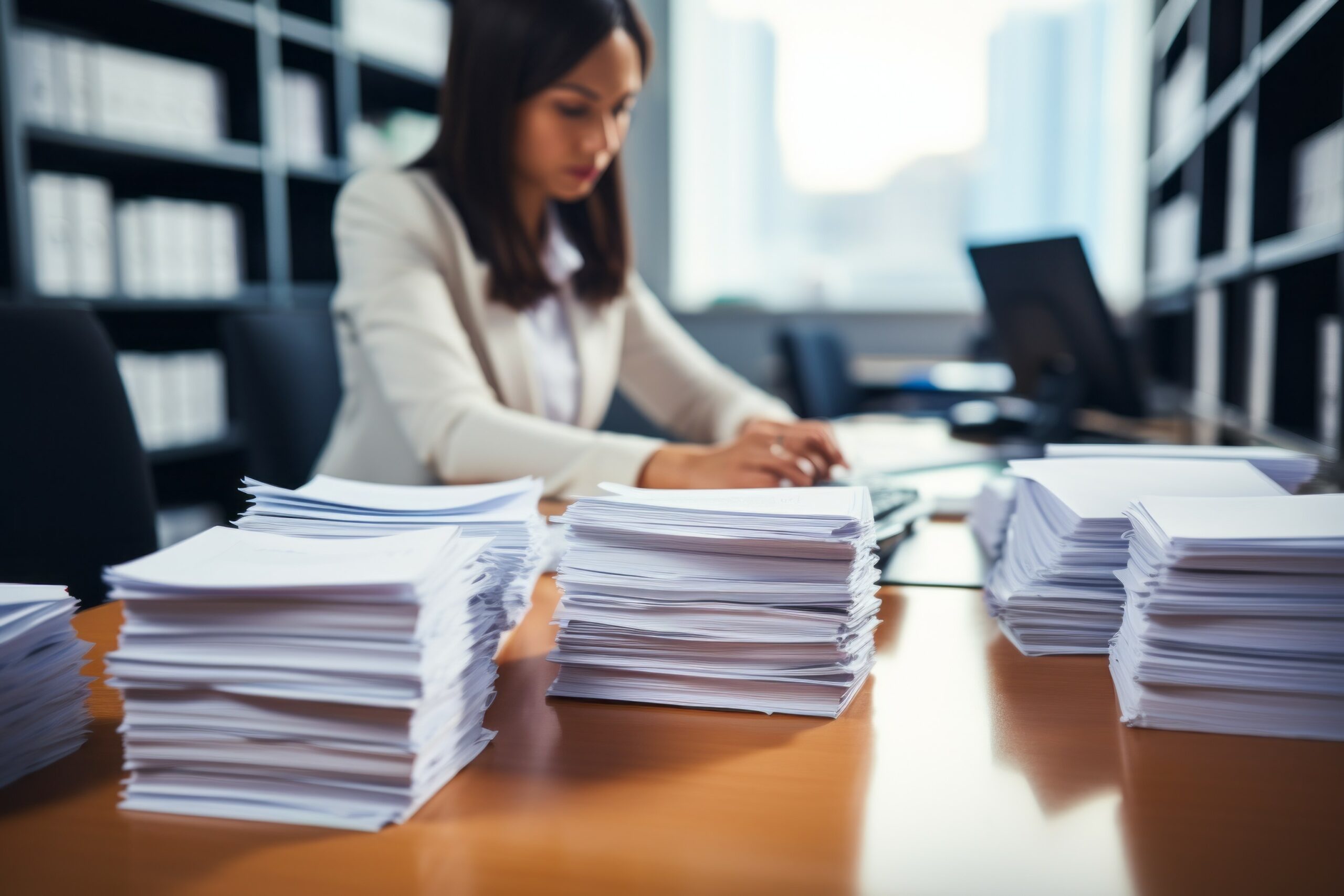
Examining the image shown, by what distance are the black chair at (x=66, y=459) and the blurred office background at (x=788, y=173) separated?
29 centimetres

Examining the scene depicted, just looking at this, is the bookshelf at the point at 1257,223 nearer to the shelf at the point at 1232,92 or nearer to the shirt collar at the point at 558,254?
the shelf at the point at 1232,92

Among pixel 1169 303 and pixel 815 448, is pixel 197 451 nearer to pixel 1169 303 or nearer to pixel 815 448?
pixel 815 448

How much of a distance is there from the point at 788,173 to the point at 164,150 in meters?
2.62

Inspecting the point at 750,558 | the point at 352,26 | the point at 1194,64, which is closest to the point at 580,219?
the point at 750,558

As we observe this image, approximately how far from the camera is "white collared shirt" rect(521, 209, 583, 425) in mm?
1648

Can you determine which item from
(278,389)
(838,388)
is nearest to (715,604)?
(278,389)

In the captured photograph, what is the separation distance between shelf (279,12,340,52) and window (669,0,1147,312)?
1.74 metres

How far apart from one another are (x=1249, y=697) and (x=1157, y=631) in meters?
0.06

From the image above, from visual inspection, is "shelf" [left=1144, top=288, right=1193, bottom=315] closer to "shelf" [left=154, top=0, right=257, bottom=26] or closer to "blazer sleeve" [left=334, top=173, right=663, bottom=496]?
"blazer sleeve" [left=334, top=173, right=663, bottom=496]

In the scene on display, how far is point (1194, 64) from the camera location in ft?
9.26

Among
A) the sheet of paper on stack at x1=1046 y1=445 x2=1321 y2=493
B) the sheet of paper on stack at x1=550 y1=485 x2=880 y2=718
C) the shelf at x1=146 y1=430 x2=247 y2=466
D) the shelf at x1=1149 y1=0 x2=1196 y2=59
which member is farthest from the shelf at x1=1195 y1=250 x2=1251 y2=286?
the shelf at x1=146 y1=430 x2=247 y2=466

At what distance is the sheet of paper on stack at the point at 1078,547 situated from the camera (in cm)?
68

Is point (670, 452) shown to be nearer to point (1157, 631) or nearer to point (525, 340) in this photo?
point (525, 340)

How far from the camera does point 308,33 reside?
2.83 meters
